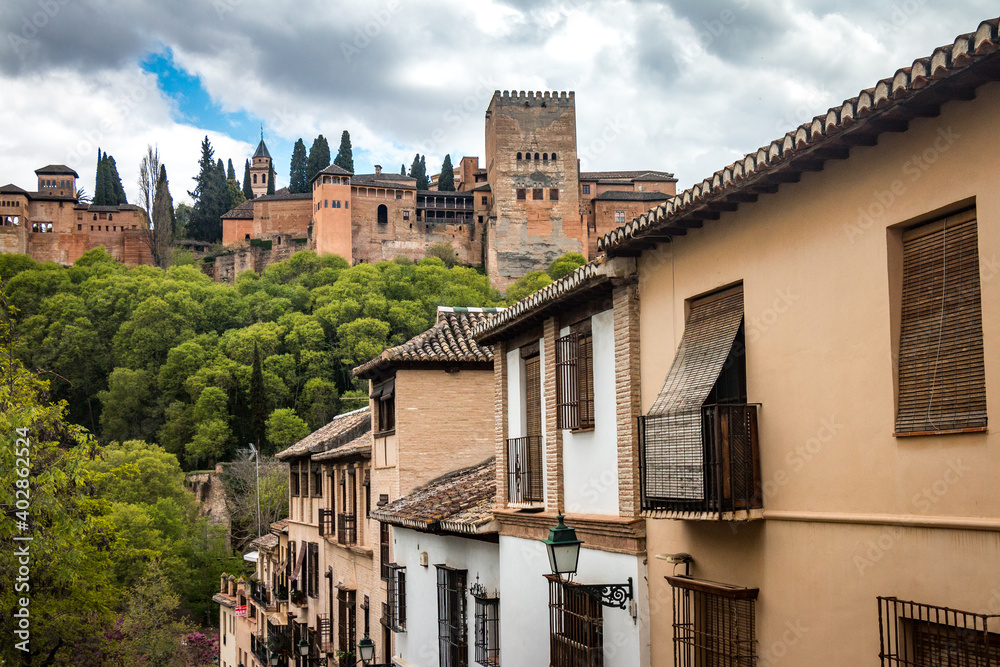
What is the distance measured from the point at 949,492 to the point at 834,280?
57.6 inches

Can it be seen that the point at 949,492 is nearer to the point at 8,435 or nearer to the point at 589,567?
the point at 589,567

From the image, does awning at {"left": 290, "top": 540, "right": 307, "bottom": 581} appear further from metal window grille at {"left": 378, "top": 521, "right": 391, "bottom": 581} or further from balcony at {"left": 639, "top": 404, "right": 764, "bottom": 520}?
balcony at {"left": 639, "top": 404, "right": 764, "bottom": 520}

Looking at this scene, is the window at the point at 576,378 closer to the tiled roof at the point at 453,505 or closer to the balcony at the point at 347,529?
the tiled roof at the point at 453,505

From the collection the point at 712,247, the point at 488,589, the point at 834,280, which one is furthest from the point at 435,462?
the point at 834,280

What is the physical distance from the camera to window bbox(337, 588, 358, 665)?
20016mm

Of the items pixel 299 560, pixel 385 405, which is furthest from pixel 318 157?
pixel 385 405

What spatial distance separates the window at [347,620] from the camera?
20.0 metres

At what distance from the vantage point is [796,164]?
6062 millimetres

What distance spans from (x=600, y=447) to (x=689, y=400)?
2195 millimetres

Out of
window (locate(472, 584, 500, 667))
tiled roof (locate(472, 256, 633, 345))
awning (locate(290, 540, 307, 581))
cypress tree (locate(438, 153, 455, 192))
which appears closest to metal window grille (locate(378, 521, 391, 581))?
window (locate(472, 584, 500, 667))

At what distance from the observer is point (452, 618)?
515 inches

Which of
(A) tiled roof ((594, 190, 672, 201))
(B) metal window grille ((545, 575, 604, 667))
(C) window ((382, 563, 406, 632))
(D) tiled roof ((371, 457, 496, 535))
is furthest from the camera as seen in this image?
(A) tiled roof ((594, 190, 672, 201))

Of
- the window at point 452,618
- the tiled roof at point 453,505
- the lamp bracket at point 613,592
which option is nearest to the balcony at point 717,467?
the lamp bracket at point 613,592

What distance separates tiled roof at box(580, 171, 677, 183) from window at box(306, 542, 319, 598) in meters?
71.5
